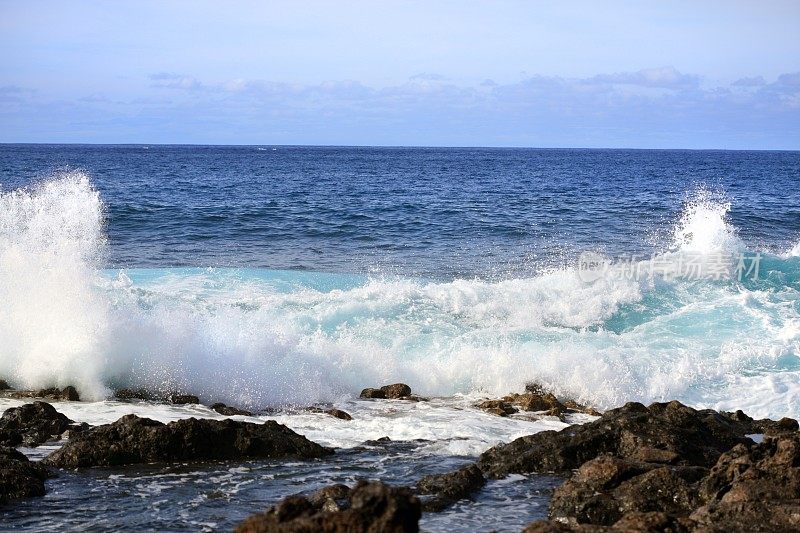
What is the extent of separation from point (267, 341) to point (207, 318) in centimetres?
173

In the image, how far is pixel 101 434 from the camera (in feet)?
24.8

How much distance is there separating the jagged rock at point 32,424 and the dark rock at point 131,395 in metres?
1.71

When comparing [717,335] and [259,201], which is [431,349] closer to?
[717,335]

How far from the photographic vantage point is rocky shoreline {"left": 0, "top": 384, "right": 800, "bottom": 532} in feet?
18.2

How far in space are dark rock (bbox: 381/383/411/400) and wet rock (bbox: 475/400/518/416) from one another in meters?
0.93

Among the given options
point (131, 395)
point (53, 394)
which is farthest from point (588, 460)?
point (53, 394)

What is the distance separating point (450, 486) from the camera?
682cm

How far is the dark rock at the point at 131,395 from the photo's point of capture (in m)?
10.3

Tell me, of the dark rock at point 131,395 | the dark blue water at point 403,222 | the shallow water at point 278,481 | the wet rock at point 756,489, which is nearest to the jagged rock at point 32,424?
the shallow water at point 278,481

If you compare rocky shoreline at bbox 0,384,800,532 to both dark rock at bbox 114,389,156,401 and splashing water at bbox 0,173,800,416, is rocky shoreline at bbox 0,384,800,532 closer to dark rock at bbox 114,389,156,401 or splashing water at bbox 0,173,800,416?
dark rock at bbox 114,389,156,401

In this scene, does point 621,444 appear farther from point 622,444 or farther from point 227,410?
point 227,410

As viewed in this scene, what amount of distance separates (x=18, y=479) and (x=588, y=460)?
4677 millimetres

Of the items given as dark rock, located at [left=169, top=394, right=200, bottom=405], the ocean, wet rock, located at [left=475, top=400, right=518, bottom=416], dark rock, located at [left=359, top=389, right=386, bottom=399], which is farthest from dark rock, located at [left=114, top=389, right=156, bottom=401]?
wet rock, located at [left=475, top=400, right=518, bottom=416]

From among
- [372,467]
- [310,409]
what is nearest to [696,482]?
[372,467]
